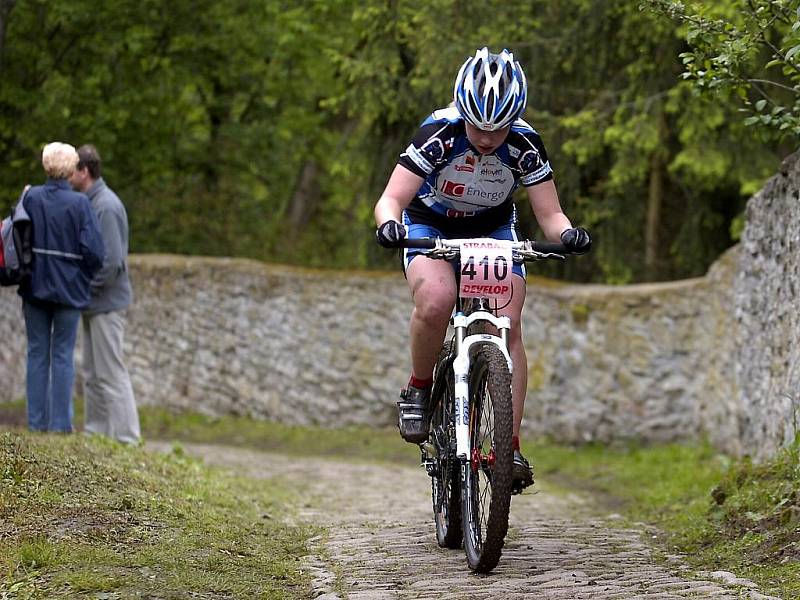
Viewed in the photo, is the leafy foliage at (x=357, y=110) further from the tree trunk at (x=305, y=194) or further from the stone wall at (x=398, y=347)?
the tree trunk at (x=305, y=194)

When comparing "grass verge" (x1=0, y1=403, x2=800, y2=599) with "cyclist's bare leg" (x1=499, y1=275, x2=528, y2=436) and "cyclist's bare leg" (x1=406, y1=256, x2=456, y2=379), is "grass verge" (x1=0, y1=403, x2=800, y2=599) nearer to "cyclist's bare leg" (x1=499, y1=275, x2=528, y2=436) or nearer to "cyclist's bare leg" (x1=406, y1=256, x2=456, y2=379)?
"cyclist's bare leg" (x1=499, y1=275, x2=528, y2=436)

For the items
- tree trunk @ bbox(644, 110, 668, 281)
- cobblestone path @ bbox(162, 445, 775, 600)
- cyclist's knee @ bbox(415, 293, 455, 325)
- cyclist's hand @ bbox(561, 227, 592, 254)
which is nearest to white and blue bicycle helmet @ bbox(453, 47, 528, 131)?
cyclist's hand @ bbox(561, 227, 592, 254)

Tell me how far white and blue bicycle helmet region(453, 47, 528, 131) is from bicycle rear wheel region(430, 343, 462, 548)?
3.77ft

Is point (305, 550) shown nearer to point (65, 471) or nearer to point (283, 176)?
point (65, 471)

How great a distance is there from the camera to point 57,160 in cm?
1041

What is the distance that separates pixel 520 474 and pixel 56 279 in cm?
520

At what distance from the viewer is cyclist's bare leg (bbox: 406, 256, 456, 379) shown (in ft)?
21.2

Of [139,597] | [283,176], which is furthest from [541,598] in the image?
[283,176]

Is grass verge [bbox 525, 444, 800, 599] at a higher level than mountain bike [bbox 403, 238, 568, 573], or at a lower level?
lower

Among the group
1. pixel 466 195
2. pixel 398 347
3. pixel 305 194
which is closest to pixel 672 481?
pixel 398 347

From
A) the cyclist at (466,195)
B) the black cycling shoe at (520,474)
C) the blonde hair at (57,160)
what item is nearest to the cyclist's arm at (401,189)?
the cyclist at (466,195)

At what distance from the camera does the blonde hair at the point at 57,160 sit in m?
10.4

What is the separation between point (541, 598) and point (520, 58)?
12.0m

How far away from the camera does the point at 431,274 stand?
6477 millimetres
